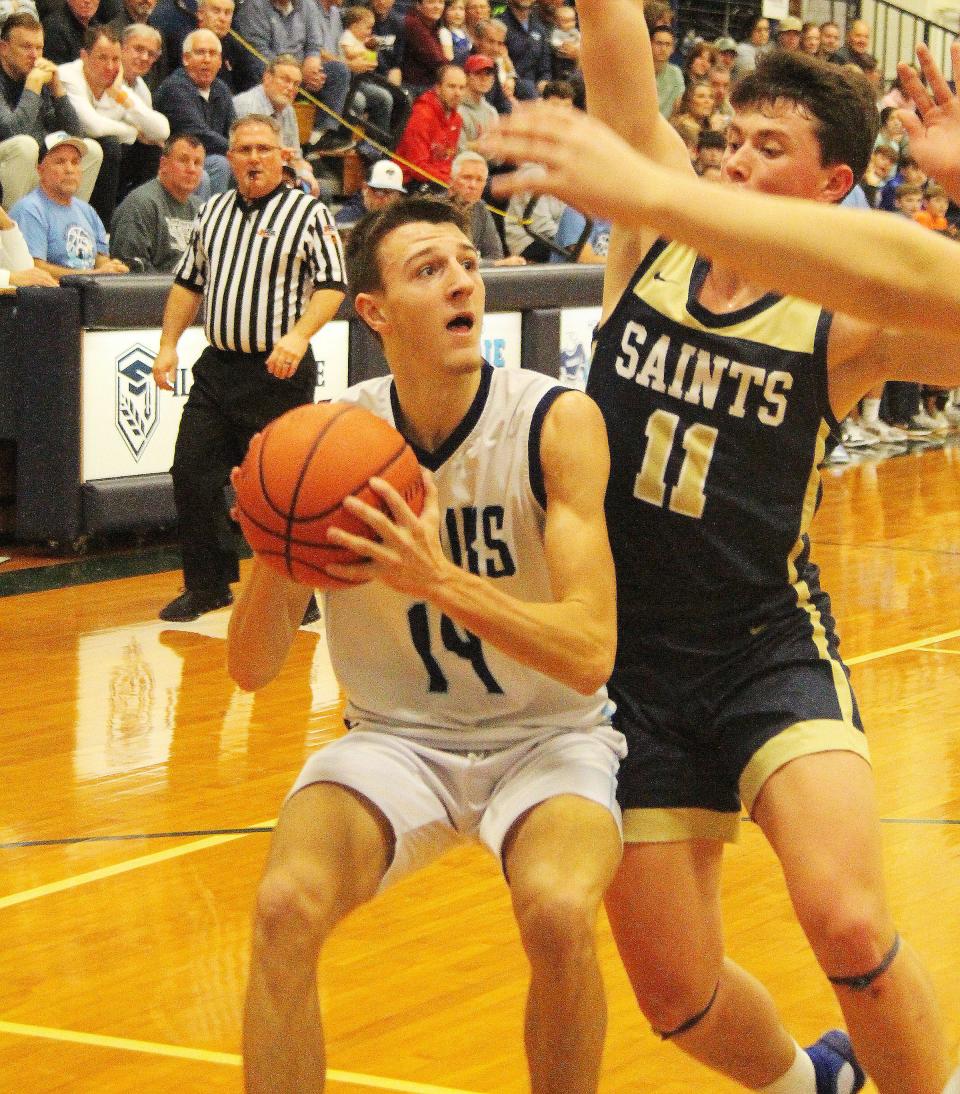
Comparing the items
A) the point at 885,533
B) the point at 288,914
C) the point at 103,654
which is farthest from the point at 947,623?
the point at 288,914

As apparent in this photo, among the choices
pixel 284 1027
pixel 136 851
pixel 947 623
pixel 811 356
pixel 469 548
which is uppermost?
pixel 811 356

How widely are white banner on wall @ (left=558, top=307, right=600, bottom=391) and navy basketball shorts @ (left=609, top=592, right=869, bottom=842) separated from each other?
26.6ft

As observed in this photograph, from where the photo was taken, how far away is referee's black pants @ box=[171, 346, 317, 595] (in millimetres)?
7516

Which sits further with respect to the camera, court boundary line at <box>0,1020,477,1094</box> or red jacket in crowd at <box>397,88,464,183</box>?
red jacket in crowd at <box>397,88,464,183</box>

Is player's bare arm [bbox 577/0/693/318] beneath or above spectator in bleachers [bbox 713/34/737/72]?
above

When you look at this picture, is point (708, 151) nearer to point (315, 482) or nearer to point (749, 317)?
point (749, 317)

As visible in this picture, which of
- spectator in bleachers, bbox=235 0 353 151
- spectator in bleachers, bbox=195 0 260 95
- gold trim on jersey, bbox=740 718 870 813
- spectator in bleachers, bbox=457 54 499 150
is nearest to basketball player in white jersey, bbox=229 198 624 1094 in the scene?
gold trim on jersey, bbox=740 718 870 813

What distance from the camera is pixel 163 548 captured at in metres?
9.29

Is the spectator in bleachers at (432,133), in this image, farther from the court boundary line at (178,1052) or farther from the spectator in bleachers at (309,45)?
the court boundary line at (178,1052)

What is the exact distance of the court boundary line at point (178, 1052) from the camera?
3.34 metres

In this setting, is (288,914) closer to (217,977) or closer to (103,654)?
(217,977)

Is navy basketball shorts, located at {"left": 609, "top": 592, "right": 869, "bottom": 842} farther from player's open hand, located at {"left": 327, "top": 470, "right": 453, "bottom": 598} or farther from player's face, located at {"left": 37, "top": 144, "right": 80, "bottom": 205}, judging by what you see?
player's face, located at {"left": 37, "top": 144, "right": 80, "bottom": 205}

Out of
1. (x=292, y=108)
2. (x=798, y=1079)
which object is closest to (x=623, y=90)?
(x=798, y=1079)

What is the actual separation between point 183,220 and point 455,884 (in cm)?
629
